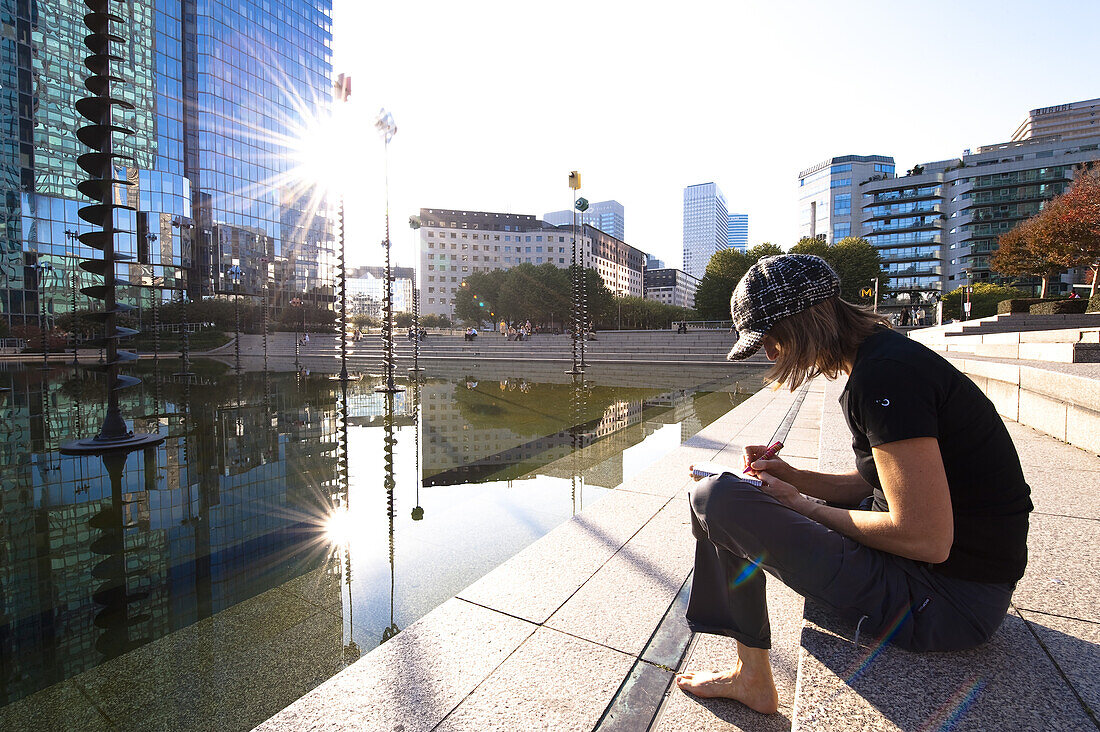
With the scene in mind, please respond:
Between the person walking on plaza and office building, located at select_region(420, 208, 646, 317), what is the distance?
379 feet

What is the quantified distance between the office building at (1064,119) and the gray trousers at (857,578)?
547ft

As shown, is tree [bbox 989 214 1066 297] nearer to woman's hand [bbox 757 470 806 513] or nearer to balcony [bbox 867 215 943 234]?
woman's hand [bbox 757 470 806 513]

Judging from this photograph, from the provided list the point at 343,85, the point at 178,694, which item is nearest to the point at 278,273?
the point at 343,85

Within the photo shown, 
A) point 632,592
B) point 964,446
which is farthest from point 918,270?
point 964,446

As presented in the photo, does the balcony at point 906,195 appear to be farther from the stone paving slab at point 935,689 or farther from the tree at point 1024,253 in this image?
the stone paving slab at point 935,689

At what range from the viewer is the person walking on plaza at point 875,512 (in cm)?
145

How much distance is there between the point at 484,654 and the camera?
219 cm

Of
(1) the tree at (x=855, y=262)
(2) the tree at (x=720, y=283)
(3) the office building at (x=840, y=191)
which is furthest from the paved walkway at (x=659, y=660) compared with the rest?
(3) the office building at (x=840, y=191)

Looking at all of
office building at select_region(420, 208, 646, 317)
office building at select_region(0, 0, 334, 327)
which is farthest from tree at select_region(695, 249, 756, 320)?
office building at select_region(420, 208, 646, 317)

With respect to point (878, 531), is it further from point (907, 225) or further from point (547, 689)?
point (907, 225)

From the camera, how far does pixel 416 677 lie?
6.72 feet

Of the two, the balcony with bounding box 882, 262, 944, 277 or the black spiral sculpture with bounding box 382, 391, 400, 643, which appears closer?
the black spiral sculpture with bounding box 382, 391, 400, 643

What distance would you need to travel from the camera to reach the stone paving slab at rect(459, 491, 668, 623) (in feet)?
8.66

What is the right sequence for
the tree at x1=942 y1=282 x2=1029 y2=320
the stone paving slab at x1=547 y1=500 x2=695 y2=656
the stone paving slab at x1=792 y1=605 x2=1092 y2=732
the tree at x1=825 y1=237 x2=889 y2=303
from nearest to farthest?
the stone paving slab at x1=792 y1=605 x2=1092 y2=732 → the stone paving slab at x1=547 y1=500 x2=695 y2=656 → the tree at x1=942 y1=282 x2=1029 y2=320 → the tree at x1=825 y1=237 x2=889 y2=303
